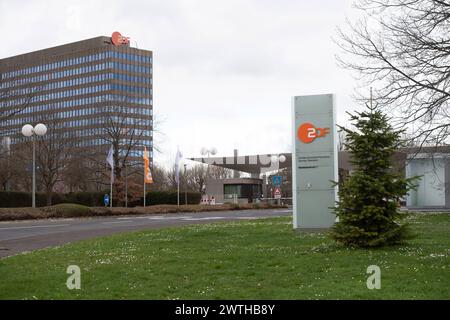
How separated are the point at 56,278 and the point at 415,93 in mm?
10205

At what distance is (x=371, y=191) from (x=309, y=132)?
568cm

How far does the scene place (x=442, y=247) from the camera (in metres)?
11.7

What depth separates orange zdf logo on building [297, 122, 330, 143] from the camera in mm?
16906

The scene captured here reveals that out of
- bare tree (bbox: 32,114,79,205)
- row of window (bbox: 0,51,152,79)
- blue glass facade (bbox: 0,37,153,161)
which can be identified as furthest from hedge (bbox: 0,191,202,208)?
row of window (bbox: 0,51,152,79)

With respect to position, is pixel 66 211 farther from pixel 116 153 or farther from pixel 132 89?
pixel 132 89

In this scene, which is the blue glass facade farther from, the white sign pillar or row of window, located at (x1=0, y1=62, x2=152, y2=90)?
the white sign pillar

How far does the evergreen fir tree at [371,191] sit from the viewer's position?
11.4 m

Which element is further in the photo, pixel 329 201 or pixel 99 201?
pixel 99 201

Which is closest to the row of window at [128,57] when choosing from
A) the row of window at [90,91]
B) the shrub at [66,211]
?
the row of window at [90,91]

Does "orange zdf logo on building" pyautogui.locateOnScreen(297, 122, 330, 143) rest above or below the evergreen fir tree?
above

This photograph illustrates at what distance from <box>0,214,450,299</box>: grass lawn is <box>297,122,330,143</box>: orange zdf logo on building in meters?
4.22
